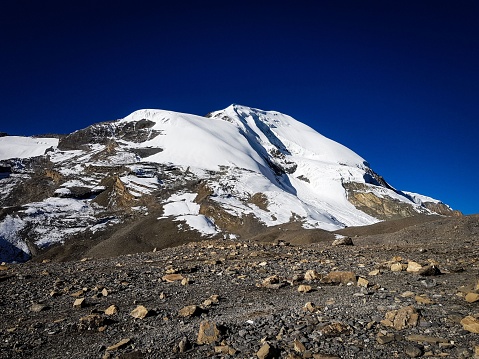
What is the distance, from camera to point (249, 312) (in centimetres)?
885

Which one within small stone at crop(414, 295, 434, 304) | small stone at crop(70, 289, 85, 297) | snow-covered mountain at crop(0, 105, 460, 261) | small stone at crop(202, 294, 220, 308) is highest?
snow-covered mountain at crop(0, 105, 460, 261)

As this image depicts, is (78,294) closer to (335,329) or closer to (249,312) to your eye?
(249,312)

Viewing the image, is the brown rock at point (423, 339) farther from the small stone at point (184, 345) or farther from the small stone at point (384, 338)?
the small stone at point (184, 345)

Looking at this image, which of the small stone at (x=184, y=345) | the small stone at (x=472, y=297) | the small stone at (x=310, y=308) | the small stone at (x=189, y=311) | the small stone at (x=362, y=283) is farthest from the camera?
the small stone at (x=362, y=283)

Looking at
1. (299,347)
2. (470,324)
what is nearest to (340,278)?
(470,324)

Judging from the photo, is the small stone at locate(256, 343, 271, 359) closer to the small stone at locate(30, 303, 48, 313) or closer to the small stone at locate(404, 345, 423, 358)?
the small stone at locate(404, 345, 423, 358)

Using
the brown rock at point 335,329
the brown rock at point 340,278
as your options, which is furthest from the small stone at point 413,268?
the brown rock at point 335,329

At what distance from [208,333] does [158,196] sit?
11529 cm

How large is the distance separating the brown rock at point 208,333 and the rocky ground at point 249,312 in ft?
0.07

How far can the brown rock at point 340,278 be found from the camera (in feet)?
37.2

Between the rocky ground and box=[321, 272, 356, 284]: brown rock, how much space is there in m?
0.03

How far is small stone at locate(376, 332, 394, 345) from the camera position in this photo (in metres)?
6.32

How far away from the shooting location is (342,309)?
830 centimetres

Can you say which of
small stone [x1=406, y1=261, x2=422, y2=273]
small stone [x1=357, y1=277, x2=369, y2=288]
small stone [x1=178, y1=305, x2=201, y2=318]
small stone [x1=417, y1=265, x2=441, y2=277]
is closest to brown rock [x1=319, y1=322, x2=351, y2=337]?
small stone [x1=178, y1=305, x2=201, y2=318]
